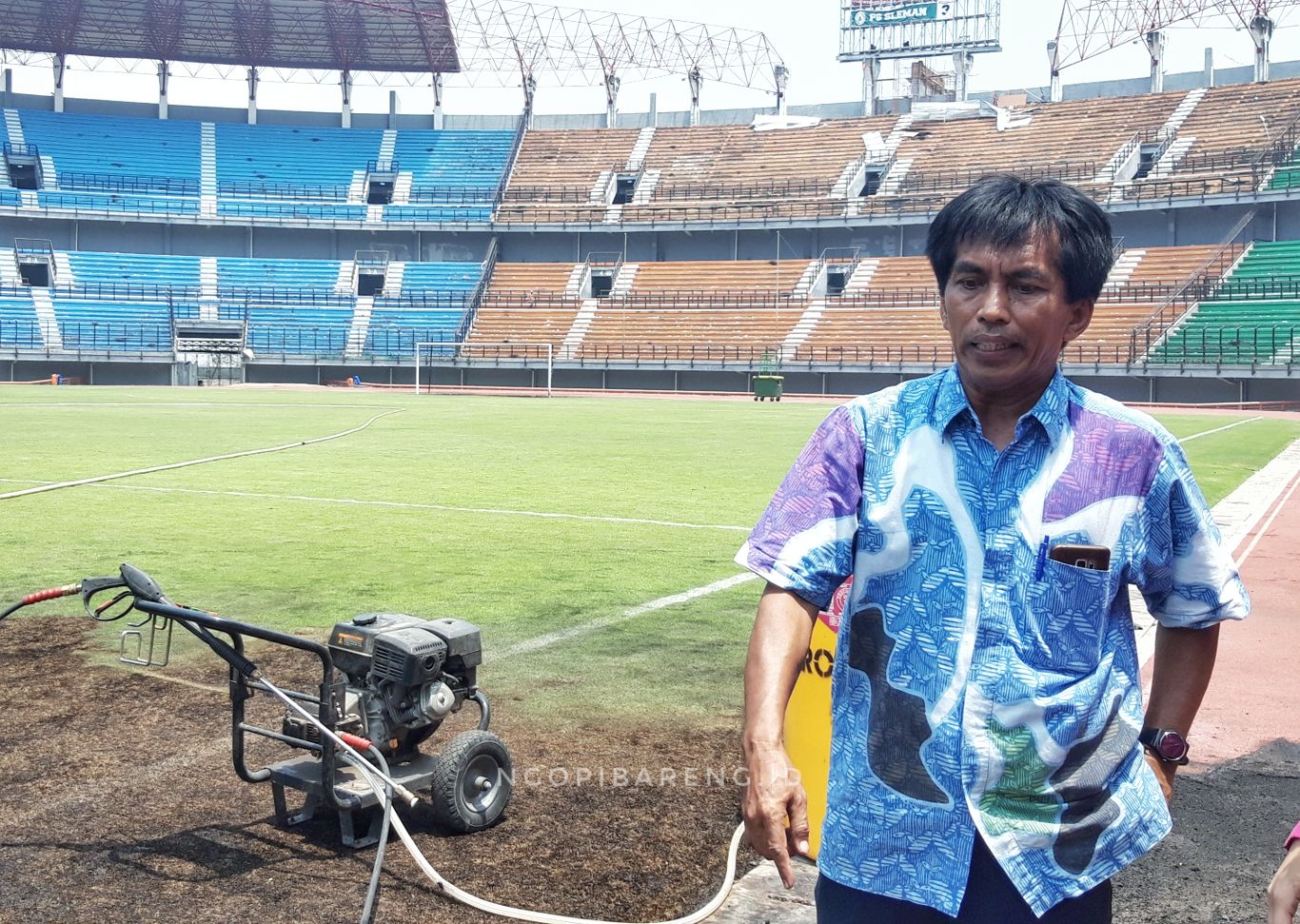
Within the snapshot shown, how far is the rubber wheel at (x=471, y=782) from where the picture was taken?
421cm

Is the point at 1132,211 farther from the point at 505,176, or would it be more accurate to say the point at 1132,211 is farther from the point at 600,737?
the point at 600,737

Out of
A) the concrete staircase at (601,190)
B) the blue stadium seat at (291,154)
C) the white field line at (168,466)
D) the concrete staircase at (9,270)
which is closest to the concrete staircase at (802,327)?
the concrete staircase at (601,190)

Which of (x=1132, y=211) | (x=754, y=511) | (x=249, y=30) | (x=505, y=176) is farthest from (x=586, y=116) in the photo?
(x=754, y=511)

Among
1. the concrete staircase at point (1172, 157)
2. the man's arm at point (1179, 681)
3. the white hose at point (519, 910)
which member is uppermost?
the concrete staircase at point (1172, 157)

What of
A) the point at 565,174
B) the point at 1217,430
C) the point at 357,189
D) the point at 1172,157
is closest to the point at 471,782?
the point at 1217,430

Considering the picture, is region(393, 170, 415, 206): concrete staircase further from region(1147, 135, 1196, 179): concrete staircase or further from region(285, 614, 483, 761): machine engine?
region(285, 614, 483, 761): machine engine

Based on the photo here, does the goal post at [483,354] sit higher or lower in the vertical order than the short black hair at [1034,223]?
lower

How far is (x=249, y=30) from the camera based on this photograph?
6938 centimetres

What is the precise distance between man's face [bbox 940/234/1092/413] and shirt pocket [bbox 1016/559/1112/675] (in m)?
0.34

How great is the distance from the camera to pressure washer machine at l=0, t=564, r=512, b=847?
4.04m

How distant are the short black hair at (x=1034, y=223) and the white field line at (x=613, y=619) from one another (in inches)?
192

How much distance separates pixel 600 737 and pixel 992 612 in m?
3.37

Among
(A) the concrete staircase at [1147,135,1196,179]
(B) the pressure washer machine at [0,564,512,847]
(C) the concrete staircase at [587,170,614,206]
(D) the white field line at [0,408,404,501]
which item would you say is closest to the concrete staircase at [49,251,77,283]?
(C) the concrete staircase at [587,170,614,206]

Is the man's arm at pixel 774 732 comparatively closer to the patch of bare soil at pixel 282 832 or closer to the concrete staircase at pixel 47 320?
the patch of bare soil at pixel 282 832
